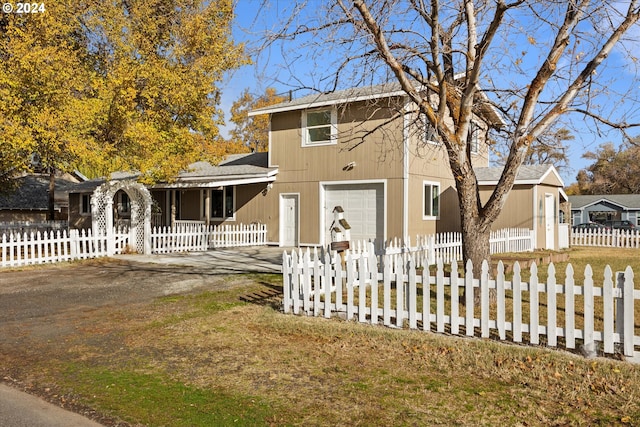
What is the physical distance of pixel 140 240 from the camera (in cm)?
1695

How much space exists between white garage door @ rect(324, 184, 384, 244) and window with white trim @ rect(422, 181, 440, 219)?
1.67m

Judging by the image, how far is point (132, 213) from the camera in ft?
55.4

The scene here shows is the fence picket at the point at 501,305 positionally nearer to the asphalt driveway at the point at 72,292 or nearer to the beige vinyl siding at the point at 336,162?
the asphalt driveway at the point at 72,292

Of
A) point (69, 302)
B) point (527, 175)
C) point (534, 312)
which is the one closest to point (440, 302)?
point (534, 312)

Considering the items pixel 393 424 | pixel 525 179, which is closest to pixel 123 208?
pixel 525 179

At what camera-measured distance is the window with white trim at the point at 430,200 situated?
60.8ft

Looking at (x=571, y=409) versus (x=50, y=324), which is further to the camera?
(x=50, y=324)

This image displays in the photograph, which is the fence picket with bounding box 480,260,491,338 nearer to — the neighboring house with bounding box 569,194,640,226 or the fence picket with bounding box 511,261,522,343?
the fence picket with bounding box 511,261,522,343

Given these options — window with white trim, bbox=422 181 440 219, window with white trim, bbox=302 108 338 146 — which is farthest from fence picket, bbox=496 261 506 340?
window with white trim, bbox=302 108 338 146

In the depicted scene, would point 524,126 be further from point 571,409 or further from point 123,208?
point 123,208

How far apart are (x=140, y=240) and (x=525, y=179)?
45.3ft

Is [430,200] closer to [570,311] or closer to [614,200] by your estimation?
[570,311]

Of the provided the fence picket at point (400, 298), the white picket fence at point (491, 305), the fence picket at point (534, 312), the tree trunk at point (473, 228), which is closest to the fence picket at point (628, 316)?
the white picket fence at point (491, 305)

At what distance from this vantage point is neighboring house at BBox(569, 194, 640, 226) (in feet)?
157
